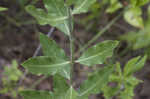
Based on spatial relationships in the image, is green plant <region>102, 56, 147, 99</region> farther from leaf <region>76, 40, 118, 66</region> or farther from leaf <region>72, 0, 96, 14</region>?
leaf <region>72, 0, 96, 14</region>

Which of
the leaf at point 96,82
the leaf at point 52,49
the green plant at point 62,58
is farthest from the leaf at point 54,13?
the leaf at point 96,82

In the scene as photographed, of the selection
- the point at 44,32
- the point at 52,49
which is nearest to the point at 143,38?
the point at 44,32

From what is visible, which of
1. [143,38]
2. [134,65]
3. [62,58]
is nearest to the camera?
[62,58]

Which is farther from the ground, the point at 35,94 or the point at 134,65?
the point at 35,94

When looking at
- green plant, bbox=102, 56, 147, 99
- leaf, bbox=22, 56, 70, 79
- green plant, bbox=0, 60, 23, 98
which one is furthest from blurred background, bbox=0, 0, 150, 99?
leaf, bbox=22, 56, 70, 79

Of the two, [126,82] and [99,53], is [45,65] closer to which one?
[99,53]

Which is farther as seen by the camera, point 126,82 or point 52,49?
point 126,82

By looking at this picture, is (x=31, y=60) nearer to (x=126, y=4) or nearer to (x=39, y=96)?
(x=39, y=96)
